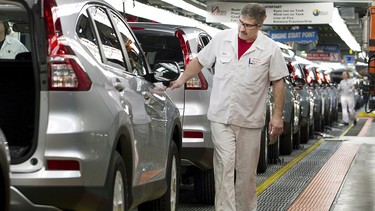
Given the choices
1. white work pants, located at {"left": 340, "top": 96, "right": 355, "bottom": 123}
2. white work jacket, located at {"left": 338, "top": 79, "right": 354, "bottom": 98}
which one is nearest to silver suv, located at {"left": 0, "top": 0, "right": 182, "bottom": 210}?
white work pants, located at {"left": 340, "top": 96, "right": 355, "bottom": 123}

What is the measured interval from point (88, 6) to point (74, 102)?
107 centimetres

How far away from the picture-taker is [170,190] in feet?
27.7

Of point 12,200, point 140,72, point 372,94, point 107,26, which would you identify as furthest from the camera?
point 372,94

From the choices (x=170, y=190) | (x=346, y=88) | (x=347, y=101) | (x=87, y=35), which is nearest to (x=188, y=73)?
(x=170, y=190)

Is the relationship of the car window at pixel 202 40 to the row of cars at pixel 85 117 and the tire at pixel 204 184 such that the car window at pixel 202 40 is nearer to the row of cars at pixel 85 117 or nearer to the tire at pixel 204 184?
the tire at pixel 204 184

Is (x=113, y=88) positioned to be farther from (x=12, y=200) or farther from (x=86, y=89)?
(x=12, y=200)

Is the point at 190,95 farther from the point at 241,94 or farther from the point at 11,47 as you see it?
the point at 11,47

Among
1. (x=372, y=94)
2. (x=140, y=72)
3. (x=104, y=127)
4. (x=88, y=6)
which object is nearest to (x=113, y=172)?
(x=104, y=127)

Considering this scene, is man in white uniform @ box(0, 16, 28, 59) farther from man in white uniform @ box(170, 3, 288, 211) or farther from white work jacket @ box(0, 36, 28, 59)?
man in white uniform @ box(170, 3, 288, 211)

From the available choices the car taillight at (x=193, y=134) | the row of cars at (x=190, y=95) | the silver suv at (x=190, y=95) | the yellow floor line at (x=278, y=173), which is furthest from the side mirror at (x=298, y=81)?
the car taillight at (x=193, y=134)

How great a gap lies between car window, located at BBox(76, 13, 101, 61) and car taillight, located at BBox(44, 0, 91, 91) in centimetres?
31

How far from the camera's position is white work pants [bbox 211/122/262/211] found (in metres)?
8.12

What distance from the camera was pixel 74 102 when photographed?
5891mm

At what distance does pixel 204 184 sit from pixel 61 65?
191 inches
